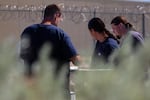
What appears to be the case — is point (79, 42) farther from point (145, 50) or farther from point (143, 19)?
point (145, 50)

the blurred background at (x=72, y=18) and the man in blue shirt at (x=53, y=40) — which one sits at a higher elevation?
the man in blue shirt at (x=53, y=40)

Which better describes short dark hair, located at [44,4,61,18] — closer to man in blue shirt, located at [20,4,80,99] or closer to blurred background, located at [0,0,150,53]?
man in blue shirt, located at [20,4,80,99]

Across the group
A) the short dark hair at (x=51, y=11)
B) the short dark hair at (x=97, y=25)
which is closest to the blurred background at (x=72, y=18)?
the short dark hair at (x=97, y=25)

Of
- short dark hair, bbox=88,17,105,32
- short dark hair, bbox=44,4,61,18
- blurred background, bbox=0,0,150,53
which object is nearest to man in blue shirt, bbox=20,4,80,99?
short dark hair, bbox=44,4,61,18

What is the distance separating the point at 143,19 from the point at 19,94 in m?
18.7

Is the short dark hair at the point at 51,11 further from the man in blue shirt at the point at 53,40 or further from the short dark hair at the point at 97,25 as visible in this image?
the short dark hair at the point at 97,25

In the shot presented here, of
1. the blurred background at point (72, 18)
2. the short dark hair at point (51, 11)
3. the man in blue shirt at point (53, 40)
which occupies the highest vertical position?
the short dark hair at point (51, 11)

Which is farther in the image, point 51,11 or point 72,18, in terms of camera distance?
point 72,18

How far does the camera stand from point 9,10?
1972 centimetres

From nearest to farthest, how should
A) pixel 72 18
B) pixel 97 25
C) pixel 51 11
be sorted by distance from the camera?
pixel 51 11, pixel 97 25, pixel 72 18

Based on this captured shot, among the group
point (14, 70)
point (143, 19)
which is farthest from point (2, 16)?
point (14, 70)

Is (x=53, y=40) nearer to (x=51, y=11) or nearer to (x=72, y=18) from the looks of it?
(x=51, y=11)

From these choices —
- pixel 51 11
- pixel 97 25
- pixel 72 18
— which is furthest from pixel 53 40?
pixel 72 18

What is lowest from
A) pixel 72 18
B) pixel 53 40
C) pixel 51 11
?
pixel 72 18
